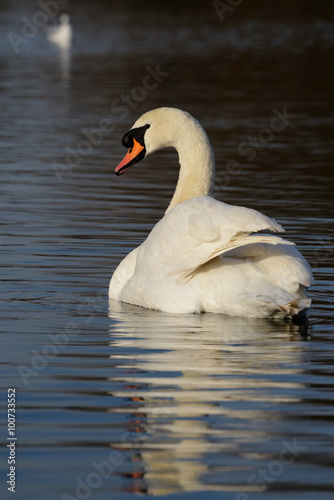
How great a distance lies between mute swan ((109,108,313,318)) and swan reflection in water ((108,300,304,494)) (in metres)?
0.16

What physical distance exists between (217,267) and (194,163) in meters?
1.74

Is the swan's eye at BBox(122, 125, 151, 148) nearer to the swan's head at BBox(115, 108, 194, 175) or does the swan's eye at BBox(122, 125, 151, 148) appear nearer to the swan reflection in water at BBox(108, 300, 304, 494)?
the swan's head at BBox(115, 108, 194, 175)

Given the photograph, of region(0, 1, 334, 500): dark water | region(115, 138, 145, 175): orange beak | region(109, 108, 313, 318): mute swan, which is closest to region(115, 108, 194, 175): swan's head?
region(115, 138, 145, 175): orange beak

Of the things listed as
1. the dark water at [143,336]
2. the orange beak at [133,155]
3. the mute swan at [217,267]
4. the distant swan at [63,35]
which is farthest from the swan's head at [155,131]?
the distant swan at [63,35]

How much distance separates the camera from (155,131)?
10125 millimetres

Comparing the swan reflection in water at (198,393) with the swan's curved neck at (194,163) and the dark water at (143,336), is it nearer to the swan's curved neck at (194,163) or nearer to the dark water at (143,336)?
the dark water at (143,336)

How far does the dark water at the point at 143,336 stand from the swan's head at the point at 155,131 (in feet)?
3.72

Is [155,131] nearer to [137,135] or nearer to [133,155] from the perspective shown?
[137,135]

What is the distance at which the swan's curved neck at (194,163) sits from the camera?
9.79 metres

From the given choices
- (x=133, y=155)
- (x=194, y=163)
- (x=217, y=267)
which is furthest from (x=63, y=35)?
(x=217, y=267)

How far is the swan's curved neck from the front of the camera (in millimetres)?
9789

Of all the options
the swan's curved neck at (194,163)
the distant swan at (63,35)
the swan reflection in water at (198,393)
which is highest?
the distant swan at (63,35)

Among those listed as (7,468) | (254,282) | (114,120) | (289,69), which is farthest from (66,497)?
(289,69)

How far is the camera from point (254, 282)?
8047 mm
